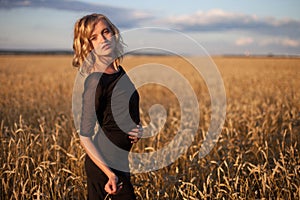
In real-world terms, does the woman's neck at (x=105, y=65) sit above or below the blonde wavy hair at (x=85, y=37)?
below

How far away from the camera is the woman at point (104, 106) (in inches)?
74.4

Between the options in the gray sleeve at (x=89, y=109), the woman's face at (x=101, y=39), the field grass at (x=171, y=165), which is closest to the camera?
the gray sleeve at (x=89, y=109)

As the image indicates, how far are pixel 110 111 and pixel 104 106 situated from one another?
5 cm

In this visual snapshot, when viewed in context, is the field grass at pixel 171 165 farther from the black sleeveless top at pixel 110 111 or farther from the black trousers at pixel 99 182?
the black sleeveless top at pixel 110 111

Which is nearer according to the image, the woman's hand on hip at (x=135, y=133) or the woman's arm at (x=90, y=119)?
the woman's arm at (x=90, y=119)

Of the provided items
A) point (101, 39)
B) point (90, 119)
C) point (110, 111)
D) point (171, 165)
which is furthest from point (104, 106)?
point (171, 165)

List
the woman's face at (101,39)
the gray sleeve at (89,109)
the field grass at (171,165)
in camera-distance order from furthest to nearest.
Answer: the field grass at (171,165)
the woman's face at (101,39)
the gray sleeve at (89,109)

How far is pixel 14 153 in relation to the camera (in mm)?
3236

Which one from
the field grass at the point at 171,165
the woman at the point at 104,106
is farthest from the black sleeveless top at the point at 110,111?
the field grass at the point at 171,165

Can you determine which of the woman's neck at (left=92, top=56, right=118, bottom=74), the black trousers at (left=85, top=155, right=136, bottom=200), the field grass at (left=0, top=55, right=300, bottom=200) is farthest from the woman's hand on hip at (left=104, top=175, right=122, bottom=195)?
the woman's neck at (left=92, top=56, right=118, bottom=74)

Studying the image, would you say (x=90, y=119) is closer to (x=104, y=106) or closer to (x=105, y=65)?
(x=104, y=106)

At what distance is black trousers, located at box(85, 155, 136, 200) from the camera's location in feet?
6.75

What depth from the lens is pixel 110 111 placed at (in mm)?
2008

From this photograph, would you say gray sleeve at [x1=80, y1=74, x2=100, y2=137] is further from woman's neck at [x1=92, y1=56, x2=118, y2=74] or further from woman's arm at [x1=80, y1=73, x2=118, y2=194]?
woman's neck at [x1=92, y1=56, x2=118, y2=74]
